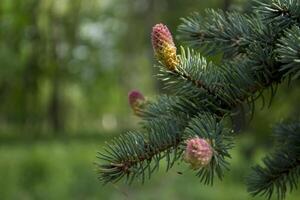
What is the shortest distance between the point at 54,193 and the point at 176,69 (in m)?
4.93

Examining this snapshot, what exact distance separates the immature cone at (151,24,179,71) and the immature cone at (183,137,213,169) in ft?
0.60

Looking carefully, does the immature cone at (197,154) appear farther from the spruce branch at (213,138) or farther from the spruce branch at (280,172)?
the spruce branch at (280,172)

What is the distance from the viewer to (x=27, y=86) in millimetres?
11523

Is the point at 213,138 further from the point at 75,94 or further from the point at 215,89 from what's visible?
the point at 75,94

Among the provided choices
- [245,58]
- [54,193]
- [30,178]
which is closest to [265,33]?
[245,58]

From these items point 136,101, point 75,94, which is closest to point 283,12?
point 136,101

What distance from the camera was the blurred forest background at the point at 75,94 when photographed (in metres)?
5.70

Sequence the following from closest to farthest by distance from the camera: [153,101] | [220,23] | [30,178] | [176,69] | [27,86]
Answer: [176,69]
[220,23]
[153,101]
[30,178]
[27,86]

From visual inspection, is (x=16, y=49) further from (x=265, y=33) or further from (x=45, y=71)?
(x=265, y=33)

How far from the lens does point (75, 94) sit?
926 inches

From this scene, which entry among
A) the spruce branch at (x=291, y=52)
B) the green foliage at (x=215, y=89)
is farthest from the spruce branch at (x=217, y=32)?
the spruce branch at (x=291, y=52)

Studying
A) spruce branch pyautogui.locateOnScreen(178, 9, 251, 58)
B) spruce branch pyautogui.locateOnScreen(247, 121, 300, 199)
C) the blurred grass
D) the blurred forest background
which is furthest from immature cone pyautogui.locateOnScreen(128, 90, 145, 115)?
the blurred grass

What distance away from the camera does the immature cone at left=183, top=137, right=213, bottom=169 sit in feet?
2.48

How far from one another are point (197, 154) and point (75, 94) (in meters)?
23.0
